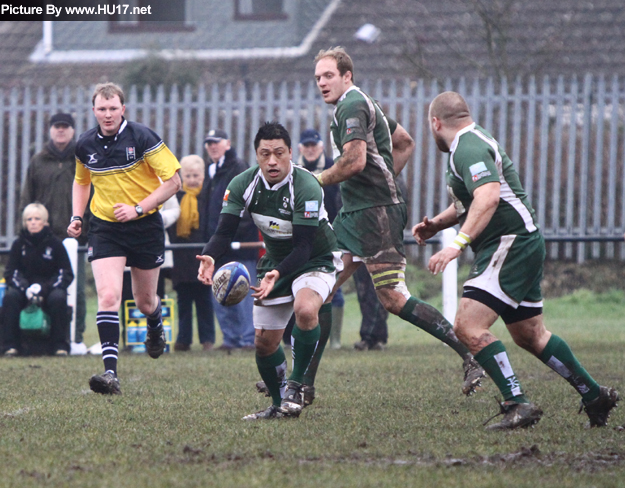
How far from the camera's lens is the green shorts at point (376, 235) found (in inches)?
263

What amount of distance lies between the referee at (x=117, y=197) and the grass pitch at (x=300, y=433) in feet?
2.47

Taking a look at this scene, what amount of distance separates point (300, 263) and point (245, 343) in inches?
209

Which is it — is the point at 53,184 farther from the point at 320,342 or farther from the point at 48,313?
the point at 320,342

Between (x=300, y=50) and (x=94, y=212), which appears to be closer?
(x=94, y=212)

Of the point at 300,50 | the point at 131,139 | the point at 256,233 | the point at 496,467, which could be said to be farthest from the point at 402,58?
the point at 496,467

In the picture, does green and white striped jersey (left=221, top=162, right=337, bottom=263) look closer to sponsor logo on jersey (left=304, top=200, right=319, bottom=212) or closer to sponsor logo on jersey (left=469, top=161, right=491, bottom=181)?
sponsor logo on jersey (left=304, top=200, right=319, bottom=212)

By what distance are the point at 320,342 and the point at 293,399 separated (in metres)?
0.76

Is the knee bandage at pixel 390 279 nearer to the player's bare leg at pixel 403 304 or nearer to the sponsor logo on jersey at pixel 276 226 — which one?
the player's bare leg at pixel 403 304

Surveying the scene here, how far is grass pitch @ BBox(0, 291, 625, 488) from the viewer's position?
161 inches

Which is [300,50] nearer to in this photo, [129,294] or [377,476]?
[129,294]

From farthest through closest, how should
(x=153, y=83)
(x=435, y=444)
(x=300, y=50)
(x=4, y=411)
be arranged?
(x=300, y=50) → (x=153, y=83) → (x=4, y=411) → (x=435, y=444)

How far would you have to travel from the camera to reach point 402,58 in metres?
19.4

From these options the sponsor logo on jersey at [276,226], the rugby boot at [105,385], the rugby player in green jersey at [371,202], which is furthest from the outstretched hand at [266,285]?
the rugby boot at [105,385]

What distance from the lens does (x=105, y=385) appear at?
6750mm
